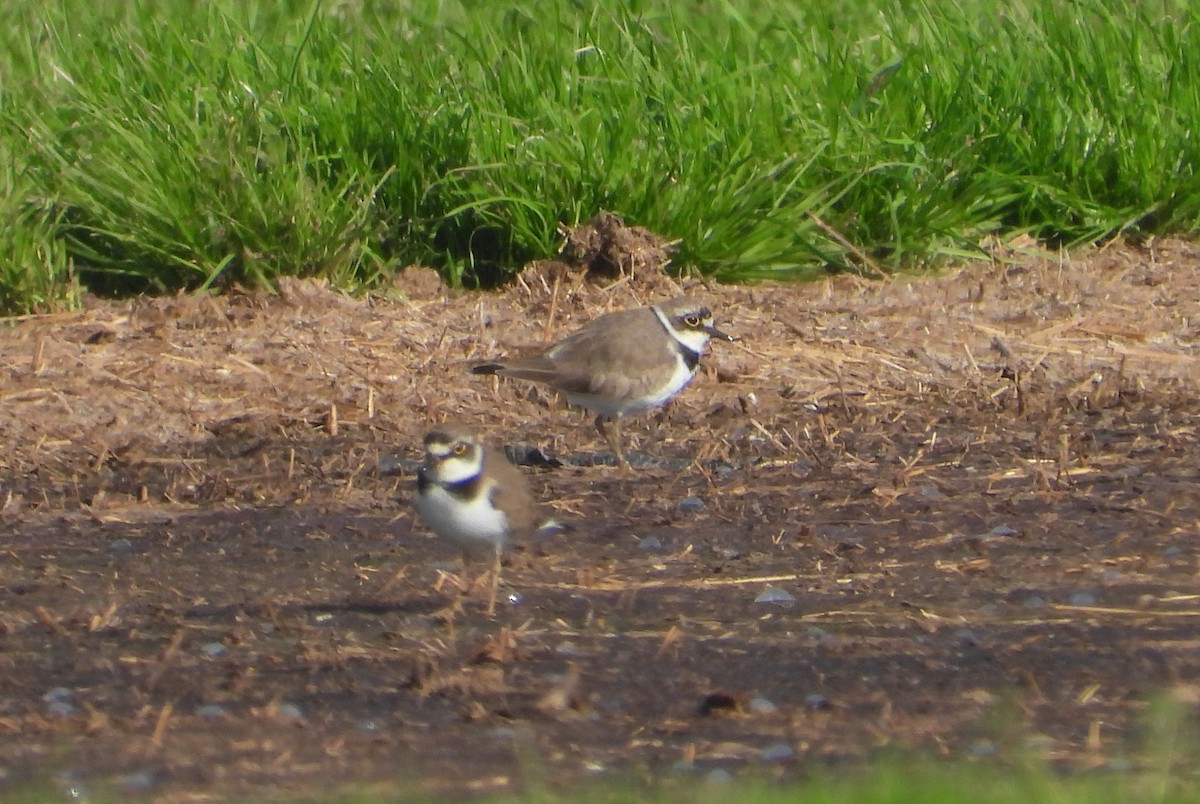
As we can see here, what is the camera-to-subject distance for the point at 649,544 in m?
6.40

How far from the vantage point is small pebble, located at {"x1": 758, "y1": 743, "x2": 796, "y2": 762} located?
439 centimetres

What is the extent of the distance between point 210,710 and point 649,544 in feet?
6.50

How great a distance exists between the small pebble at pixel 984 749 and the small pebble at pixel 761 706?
52cm

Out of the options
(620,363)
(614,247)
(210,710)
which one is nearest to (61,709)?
(210,710)

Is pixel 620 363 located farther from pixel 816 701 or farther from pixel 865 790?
pixel 865 790

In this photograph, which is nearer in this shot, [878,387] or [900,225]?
[878,387]

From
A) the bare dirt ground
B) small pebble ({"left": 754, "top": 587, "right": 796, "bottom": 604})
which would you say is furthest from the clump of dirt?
small pebble ({"left": 754, "top": 587, "right": 796, "bottom": 604})

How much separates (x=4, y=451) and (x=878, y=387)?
11.4 feet

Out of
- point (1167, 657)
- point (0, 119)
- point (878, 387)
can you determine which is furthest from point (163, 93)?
point (1167, 657)

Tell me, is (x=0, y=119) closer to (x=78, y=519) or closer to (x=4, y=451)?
(x=4, y=451)

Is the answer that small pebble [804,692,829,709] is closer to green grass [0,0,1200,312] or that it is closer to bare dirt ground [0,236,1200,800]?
bare dirt ground [0,236,1200,800]

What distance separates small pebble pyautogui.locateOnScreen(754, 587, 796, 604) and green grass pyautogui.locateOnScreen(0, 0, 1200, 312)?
3.48m

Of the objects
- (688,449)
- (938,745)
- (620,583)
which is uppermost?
(938,745)

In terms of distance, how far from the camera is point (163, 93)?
939cm
